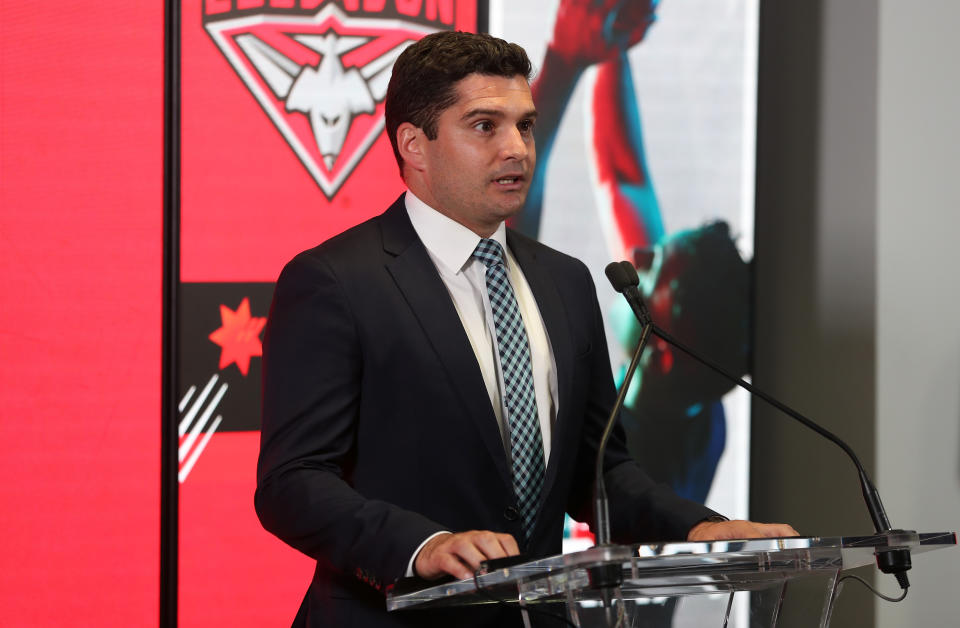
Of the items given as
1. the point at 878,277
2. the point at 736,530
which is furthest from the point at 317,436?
the point at 878,277

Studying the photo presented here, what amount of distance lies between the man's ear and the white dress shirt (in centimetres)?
6

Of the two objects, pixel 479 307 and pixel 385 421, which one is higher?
pixel 479 307

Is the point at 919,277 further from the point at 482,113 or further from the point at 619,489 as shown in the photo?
the point at 482,113

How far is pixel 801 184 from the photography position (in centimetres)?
321

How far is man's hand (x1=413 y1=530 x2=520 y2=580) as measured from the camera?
1271mm

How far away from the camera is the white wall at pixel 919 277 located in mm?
2852

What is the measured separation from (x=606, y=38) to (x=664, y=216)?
0.52 metres

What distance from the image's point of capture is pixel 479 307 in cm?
179

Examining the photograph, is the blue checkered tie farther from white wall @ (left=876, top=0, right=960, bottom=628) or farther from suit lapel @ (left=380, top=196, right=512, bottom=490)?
white wall @ (left=876, top=0, right=960, bottom=628)

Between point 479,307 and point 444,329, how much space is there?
0.41 feet

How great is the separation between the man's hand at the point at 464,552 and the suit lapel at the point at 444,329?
0.31m

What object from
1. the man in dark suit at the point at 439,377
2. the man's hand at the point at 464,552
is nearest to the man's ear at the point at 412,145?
the man in dark suit at the point at 439,377

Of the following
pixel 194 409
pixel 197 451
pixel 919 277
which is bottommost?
pixel 197 451

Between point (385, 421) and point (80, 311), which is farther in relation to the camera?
point (80, 311)
